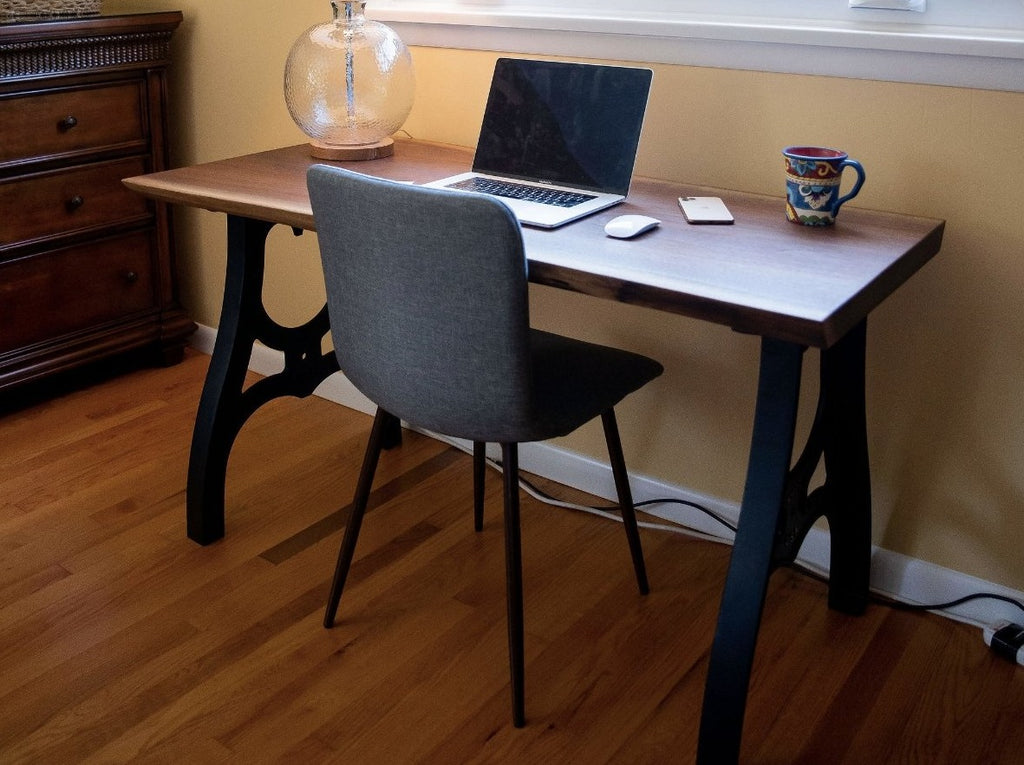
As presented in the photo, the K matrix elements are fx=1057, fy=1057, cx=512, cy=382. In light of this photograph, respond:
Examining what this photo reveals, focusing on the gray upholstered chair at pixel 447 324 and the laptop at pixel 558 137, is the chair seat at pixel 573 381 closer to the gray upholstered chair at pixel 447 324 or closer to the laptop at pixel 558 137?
the gray upholstered chair at pixel 447 324

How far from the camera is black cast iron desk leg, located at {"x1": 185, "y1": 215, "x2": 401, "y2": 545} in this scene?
1.92 meters

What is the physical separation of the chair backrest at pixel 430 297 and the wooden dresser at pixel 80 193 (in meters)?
1.24

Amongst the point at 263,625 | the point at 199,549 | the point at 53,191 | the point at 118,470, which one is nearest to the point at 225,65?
the point at 53,191

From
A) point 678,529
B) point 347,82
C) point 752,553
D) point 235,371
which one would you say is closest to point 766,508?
point 752,553

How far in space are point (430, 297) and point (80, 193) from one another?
152cm

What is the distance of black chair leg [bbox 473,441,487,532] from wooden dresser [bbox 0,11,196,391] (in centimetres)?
118

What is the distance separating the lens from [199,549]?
2.04 meters

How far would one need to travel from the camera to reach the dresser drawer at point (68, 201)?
7.97 feet

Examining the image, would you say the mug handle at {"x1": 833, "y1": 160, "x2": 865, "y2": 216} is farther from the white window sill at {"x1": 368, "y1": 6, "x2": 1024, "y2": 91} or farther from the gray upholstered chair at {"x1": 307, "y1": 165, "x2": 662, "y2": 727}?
the gray upholstered chair at {"x1": 307, "y1": 165, "x2": 662, "y2": 727}


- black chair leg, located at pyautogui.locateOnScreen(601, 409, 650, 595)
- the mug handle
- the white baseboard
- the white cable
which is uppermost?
the mug handle

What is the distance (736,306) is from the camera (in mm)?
1256

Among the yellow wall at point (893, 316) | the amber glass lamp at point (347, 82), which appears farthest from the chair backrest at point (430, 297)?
the yellow wall at point (893, 316)

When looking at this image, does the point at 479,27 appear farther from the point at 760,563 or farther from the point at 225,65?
the point at 760,563

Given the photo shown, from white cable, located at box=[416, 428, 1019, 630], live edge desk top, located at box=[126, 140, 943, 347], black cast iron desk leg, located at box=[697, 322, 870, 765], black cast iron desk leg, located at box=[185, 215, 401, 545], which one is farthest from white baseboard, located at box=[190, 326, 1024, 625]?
live edge desk top, located at box=[126, 140, 943, 347]
